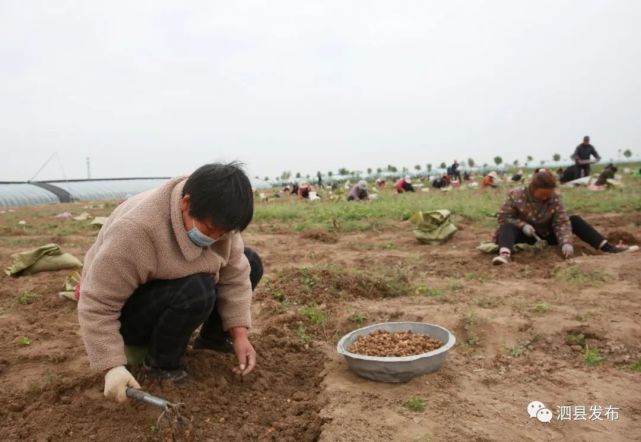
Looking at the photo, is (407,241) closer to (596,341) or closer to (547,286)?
(547,286)

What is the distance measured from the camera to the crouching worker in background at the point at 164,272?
1703 millimetres

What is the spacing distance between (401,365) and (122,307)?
113cm

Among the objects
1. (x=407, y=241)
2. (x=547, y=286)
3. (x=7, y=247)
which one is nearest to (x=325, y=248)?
Answer: (x=407, y=241)

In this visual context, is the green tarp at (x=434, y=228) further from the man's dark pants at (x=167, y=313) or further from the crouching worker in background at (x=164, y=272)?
the man's dark pants at (x=167, y=313)

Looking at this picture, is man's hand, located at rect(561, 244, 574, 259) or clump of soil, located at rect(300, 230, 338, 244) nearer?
man's hand, located at rect(561, 244, 574, 259)

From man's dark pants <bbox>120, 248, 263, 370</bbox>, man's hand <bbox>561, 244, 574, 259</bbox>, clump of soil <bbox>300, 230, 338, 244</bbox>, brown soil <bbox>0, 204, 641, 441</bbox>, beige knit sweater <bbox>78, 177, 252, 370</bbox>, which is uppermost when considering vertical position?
beige knit sweater <bbox>78, 177, 252, 370</bbox>

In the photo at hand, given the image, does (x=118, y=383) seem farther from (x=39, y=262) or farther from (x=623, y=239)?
(x=623, y=239)

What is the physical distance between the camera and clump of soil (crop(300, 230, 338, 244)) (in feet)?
21.2

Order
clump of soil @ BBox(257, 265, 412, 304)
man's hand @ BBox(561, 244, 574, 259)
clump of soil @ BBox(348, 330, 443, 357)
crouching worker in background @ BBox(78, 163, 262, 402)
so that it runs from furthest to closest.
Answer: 1. man's hand @ BBox(561, 244, 574, 259)
2. clump of soil @ BBox(257, 265, 412, 304)
3. clump of soil @ BBox(348, 330, 443, 357)
4. crouching worker in background @ BBox(78, 163, 262, 402)

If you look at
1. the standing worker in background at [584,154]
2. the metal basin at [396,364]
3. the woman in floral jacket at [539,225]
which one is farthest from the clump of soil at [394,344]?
the standing worker in background at [584,154]

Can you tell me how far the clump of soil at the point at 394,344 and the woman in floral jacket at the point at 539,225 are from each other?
7.16 feet

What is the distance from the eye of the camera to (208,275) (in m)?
2.01

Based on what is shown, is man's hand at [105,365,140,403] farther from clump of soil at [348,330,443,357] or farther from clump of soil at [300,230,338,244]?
clump of soil at [300,230,338,244]

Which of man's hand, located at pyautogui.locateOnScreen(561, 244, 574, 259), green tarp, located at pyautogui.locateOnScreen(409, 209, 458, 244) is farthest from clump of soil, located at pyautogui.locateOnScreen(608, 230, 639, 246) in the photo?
green tarp, located at pyautogui.locateOnScreen(409, 209, 458, 244)
